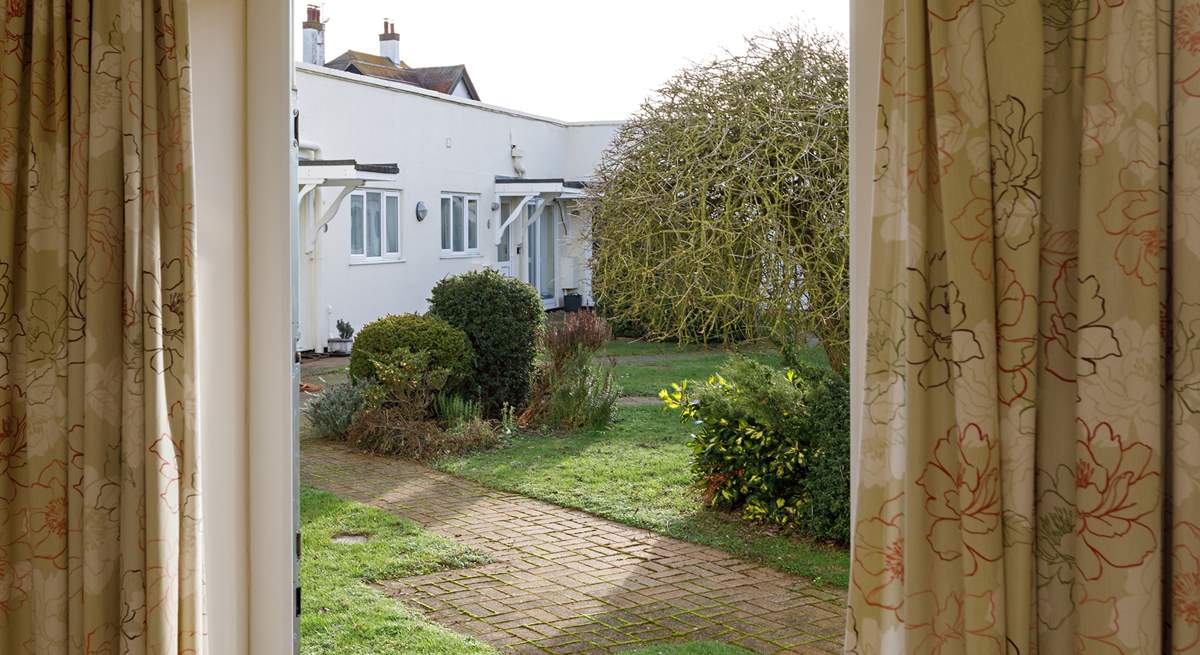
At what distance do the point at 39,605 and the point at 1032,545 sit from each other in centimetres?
152

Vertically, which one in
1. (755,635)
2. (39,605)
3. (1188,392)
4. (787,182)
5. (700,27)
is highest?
(700,27)

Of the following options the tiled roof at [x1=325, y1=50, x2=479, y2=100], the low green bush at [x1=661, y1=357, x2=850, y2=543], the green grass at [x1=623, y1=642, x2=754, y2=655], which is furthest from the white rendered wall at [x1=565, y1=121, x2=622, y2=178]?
the green grass at [x1=623, y1=642, x2=754, y2=655]

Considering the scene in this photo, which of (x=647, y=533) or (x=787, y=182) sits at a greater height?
(x=787, y=182)

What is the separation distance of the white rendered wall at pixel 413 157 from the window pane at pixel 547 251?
0.17 m

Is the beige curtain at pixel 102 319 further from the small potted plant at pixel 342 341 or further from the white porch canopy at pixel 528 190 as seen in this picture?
the white porch canopy at pixel 528 190

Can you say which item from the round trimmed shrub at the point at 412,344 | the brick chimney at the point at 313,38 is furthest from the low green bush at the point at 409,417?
the brick chimney at the point at 313,38

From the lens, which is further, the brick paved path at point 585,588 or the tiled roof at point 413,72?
the tiled roof at point 413,72

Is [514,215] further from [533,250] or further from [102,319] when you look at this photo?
[102,319]

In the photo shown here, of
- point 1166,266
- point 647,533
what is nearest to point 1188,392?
point 1166,266

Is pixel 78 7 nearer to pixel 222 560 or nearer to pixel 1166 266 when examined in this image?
pixel 222 560

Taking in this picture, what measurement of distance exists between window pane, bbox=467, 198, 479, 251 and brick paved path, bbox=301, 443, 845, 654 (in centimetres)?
628

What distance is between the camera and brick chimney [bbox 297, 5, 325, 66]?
33.9ft

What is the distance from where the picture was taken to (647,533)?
5535 millimetres

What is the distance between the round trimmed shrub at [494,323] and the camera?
750cm
